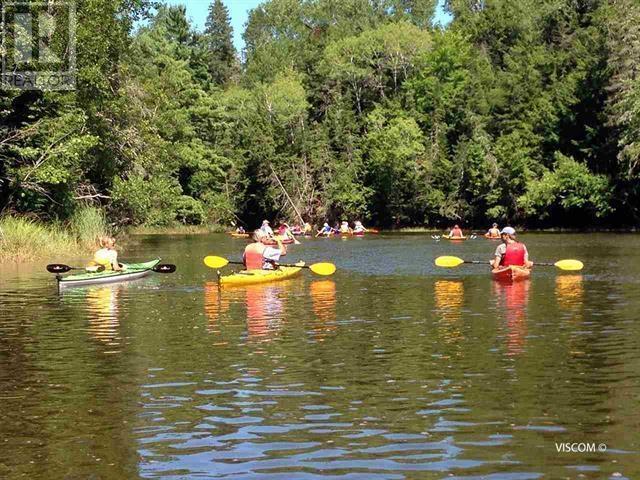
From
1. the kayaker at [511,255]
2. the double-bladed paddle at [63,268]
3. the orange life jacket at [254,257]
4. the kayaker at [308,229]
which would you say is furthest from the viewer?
A: the kayaker at [308,229]

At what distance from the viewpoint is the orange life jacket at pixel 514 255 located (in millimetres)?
24531

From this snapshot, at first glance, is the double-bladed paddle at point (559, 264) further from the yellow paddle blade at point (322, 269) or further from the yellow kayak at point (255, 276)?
the yellow kayak at point (255, 276)

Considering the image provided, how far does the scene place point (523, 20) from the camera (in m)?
84.8

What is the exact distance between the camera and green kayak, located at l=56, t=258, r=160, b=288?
22688 millimetres

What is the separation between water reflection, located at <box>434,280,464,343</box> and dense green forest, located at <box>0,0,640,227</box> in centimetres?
2475

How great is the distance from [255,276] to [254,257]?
92cm

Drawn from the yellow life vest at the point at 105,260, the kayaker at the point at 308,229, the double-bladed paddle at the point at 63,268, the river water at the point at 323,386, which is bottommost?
the kayaker at the point at 308,229

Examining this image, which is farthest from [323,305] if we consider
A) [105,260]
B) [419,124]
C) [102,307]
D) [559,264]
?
[419,124]

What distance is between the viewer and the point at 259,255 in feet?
82.0

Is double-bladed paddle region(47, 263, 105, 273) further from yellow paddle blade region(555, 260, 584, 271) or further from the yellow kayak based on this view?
yellow paddle blade region(555, 260, 584, 271)

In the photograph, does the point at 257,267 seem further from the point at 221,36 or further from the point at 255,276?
the point at 221,36

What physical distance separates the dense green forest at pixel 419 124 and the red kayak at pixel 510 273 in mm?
24636

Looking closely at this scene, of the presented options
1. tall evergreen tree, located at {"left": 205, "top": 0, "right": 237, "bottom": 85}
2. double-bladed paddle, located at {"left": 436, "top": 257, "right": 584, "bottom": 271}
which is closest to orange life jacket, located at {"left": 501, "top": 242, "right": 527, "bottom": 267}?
double-bladed paddle, located at {"left": 436, "top": 257, "right": 584, "bottom": 271}

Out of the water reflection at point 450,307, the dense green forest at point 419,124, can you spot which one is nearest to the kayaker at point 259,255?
the water reflection at point 450,307
